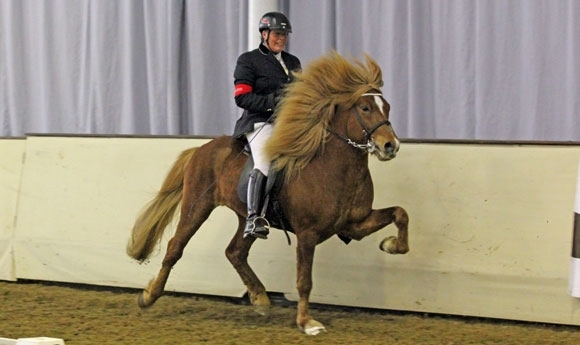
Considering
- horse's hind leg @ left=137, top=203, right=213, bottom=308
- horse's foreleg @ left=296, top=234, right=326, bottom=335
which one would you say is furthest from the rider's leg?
horse's hind leg @ left=137, top=203, right=213, bottom=308

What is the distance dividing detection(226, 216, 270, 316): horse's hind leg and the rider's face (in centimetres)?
121

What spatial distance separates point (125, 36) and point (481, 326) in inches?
189

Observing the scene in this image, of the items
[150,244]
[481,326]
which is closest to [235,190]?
[150,244]

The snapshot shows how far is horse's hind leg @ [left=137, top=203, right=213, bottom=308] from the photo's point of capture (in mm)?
6367

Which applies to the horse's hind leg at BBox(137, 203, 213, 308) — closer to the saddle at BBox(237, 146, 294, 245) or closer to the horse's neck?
the saddle at BBox(237, 146, 294, 245)

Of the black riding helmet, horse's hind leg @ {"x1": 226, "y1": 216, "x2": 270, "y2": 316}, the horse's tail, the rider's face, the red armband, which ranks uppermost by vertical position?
the black riding helmet

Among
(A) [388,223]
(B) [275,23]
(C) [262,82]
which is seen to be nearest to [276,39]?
(B) [275,23]

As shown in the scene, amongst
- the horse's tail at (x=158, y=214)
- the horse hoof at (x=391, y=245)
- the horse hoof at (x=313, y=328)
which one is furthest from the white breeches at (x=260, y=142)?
the horse hoof at (x=313, y=328)

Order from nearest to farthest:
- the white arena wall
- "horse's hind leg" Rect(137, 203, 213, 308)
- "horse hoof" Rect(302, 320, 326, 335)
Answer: "horse hoof" Rect(302, 320, 326, 335) < the white arena wall < "horse's hind leg" Rect(137, 203, 213, 308)

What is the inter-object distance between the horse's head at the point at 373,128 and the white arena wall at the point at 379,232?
770 millimetres

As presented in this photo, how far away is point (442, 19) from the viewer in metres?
7.47

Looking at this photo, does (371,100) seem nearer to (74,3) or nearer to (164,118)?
(164,118)

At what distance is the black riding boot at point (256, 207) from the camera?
5.75m

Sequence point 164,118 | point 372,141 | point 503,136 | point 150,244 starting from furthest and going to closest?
point 164,118, point 503,136, point 150,244, point 372,141
